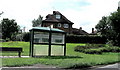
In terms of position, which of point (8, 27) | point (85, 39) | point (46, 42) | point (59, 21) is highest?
point (59, 21)

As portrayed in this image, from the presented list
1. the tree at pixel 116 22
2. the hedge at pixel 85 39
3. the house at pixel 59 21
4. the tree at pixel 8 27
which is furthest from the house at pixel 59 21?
the tree at pixel 116 22

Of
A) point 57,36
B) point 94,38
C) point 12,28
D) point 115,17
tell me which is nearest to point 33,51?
point 57,36

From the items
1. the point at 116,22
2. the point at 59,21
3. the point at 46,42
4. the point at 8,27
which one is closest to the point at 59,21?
the point at 59,21

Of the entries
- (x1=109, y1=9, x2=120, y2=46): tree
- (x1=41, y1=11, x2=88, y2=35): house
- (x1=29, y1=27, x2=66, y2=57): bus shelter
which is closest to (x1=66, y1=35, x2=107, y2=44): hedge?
(x1=41, y1=11, x2=88, y2=35): house

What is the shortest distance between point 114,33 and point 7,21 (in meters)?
67.3

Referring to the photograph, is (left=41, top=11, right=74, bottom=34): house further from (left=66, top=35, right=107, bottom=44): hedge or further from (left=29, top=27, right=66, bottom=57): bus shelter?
(left=29, top=27, right=66, bottom=57): bus shelter

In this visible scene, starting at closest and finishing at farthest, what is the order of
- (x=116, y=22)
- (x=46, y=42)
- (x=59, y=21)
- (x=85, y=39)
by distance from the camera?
1. (x=46, y=42)
2. (x=116, y=22)
3. (x=85, y=39)
4. (x=59, y=21)

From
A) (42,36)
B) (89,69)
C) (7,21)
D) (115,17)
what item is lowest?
(89,69)

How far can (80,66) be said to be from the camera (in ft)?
37.4

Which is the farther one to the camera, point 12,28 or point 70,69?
point 12,28

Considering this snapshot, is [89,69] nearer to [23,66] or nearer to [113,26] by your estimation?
[23,66]

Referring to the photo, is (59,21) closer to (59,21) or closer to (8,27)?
(59,21)

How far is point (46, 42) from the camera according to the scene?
17.4 m

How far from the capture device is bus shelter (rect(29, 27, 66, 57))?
55.9 ft
